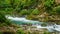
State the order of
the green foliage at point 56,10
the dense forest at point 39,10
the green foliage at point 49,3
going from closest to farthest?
the dense forest at point 39,10 < the green foliage at point 56,10 < the green foliage at point 49,3

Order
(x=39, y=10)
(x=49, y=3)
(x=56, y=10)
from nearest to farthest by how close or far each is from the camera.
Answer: (x=56, y=10), (x=49, y=3), (x=39, y=10)

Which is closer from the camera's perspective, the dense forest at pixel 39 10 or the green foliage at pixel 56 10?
the dense forest at pixel 39 10

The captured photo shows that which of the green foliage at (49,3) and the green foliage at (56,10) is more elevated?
the green foliage at (49,3)

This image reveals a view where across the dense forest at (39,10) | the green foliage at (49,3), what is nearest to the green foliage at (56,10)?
the dense forest at (39,10)

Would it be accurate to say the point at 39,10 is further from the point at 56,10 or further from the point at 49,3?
the point at 56,10

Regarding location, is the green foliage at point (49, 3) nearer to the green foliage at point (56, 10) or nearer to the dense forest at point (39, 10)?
the dense forest at point (39, 10)

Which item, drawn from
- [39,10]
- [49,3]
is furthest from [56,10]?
[39,10]

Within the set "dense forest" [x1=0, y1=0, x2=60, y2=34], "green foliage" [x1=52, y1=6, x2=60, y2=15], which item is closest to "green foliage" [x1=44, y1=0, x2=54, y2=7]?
"dense forest" [x1=0, y1=0, x2=60, y2=34]

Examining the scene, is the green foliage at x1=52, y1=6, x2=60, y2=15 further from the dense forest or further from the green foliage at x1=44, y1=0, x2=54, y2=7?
the green foliage at x1=44, y1=0, x2=54, y2=7

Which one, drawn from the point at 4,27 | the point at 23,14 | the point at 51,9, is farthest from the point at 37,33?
the point at 23,14

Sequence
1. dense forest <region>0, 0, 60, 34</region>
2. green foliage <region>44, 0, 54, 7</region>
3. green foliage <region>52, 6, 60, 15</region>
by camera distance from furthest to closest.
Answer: green foliage <region>44, 0, 54, 7</region> < green foliage <region>52, 6, 60, 15</region> < dense forest <region>0, 0, 60, 34</region>

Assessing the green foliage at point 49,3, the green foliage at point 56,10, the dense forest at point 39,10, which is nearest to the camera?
Result: the dense forest at point 39,10

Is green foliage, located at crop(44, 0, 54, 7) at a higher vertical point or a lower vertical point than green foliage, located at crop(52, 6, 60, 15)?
higher
